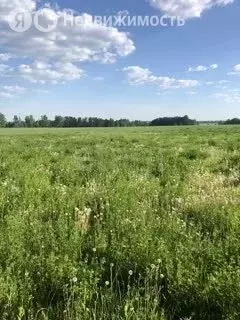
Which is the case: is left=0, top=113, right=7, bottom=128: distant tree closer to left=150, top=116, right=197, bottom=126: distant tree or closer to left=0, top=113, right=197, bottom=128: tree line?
left=0, top=113, right=197, bottom=128: tree line

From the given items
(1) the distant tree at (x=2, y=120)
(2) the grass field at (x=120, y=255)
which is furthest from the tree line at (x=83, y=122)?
(2) the grass field at (x=120, y=255)

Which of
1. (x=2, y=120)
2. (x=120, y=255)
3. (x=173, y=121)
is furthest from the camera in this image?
(x=2, y=120)

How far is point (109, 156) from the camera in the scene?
1537 cm

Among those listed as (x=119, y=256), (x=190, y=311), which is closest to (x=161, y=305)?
(x=190, y=311)

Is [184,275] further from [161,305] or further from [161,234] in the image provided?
[161,234]

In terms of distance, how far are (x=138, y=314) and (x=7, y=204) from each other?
171 inches

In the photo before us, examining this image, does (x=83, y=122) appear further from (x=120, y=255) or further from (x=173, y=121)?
(x=120, y=255)

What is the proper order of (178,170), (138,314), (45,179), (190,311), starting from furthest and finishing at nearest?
(178,170) < (45,179) < (190,311) < (138,314)

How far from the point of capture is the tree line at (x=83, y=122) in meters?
141

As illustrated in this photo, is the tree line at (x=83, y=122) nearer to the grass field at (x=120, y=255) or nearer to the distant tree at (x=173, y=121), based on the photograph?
the distant tree at (x=173, y=121)

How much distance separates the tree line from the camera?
141 metres

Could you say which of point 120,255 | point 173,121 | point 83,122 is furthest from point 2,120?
point 120,255

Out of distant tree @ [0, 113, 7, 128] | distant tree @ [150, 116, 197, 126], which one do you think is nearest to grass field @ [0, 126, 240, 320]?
distant tree @ [150, 116, 197, 126]

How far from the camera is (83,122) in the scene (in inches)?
5886
